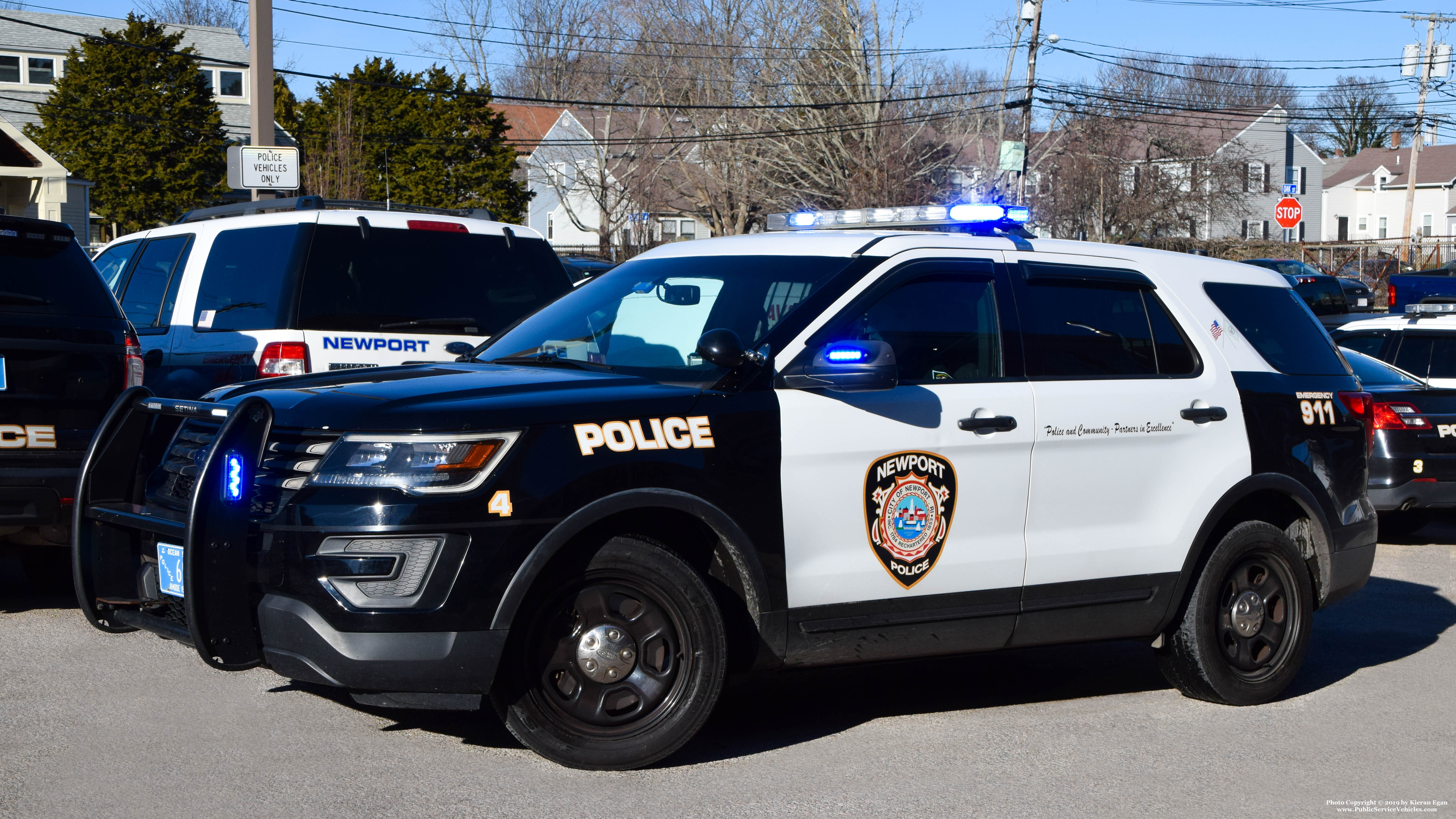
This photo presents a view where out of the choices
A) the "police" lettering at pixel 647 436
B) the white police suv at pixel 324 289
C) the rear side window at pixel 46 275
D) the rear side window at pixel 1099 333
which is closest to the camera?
the "police" lettering at pixel 647 436

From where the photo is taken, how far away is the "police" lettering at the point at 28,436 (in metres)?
6.66

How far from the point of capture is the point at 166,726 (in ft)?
17.3

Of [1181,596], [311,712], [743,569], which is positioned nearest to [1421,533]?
[1181,596]

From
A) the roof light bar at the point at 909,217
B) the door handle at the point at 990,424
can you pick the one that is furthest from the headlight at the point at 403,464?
the roof light bar at the point at 909,217

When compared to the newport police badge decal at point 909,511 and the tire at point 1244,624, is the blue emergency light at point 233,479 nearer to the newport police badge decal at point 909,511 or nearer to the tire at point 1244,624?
the newport police badge decal at point 909,511

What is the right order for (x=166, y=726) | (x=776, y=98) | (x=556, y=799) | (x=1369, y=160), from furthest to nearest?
(x=1369, y=160)
(x=776, y=98)
(x=166, y=726)
(x=556, y=799)

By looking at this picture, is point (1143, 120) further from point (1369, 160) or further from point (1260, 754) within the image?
point (1260, 754)

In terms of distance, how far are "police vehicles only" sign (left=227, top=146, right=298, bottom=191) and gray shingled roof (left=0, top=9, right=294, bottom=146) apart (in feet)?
109

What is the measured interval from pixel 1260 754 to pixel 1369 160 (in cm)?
8948

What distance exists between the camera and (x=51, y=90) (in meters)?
49.7

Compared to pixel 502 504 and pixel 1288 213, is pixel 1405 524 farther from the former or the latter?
pixel 1288 213

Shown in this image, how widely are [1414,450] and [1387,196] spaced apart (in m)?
82.1

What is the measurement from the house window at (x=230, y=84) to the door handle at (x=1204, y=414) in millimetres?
57913

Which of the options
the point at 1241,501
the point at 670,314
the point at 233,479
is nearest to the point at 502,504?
the point at 233,479
